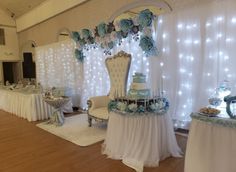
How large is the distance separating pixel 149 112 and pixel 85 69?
3.44m

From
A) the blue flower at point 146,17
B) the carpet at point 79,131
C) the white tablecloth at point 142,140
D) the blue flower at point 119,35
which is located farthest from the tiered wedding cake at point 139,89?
the blue flower at point 119,35

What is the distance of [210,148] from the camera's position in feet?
6.14

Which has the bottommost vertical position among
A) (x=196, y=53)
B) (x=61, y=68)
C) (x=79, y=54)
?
(x=61, y=68)

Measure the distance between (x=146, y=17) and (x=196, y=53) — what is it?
117 cm

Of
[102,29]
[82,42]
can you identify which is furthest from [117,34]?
[82,42]

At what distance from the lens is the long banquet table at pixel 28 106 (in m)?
4.82

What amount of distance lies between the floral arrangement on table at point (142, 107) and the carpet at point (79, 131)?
1106 mm

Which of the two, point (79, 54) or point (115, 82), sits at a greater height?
point (79, 54)

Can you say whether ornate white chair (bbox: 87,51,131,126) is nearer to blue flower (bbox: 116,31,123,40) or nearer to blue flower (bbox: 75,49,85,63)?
blue flower (bbox: 116,31,123,40)

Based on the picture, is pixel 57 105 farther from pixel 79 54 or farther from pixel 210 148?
pixel 210 148

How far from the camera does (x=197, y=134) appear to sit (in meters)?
1.94

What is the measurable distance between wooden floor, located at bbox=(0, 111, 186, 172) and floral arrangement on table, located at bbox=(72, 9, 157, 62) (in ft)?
6.32

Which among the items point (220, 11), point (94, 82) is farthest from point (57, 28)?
point (220, 11)

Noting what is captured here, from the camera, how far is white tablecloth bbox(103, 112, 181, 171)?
253 centimetres
